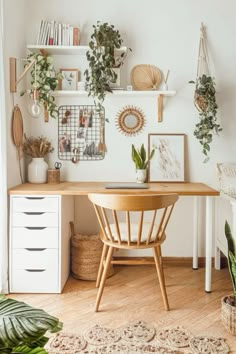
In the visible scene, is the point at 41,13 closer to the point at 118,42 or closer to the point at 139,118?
the point at 118,42

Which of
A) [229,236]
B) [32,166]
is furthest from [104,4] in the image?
[229,236]

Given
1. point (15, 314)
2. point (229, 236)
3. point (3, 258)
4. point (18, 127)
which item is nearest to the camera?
point (15, 314)

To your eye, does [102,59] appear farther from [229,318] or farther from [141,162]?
[229,318]

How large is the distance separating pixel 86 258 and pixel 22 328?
77.8 inches

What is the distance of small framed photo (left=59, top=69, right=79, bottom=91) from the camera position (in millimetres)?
3164

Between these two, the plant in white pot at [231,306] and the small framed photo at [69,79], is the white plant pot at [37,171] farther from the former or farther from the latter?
the plant in white pot at [231,306]

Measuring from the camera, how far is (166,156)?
3.21 meters

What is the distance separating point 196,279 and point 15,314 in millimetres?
2201

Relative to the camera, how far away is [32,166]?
302 centimetres

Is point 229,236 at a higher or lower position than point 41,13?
lower

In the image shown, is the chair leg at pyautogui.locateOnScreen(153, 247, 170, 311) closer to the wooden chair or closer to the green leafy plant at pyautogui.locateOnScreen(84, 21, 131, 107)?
the wooden chair

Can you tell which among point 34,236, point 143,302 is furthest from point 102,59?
point 143,302

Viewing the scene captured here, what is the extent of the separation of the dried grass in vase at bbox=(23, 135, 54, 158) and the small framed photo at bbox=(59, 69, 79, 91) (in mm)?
530

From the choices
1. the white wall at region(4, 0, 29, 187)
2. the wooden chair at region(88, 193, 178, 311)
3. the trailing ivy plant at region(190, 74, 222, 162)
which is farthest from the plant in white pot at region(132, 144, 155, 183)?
the white wall at region(4, 0, 29, 187)
